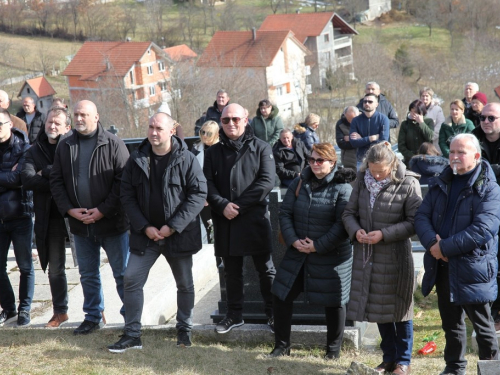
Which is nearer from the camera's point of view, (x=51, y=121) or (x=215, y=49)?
(x=51, y=121)

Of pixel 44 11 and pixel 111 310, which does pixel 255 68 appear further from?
pixel 111 310

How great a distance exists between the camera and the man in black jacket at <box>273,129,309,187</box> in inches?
397

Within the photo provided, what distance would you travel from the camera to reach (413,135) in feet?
33.2

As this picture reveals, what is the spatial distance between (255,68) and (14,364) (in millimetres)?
46272

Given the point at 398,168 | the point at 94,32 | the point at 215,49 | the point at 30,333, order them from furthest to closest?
the point at 94,32
the point at 215,49
the point at 30,333
the point at 398,168

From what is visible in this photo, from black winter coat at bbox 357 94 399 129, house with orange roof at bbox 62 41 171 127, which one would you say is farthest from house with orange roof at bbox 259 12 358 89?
black winter coat at bbox 357 94 399 129

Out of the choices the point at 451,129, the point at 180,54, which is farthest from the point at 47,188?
the point at 180,54

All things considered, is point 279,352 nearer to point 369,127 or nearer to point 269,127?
point 369,127

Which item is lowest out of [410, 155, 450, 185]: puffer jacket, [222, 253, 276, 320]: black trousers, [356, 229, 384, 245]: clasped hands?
[222, 253, 276, 320]: black trousers

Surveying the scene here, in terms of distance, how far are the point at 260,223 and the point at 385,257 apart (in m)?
1.22

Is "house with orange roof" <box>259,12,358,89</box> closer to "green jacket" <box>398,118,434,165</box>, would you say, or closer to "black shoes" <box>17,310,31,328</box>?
"green jacket" <box>398,118,434,165</box>

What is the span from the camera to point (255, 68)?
1999 inches

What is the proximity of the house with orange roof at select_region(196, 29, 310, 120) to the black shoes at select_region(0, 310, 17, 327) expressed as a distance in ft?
134

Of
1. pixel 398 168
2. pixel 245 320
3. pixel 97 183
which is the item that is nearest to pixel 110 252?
pixel 97 183
